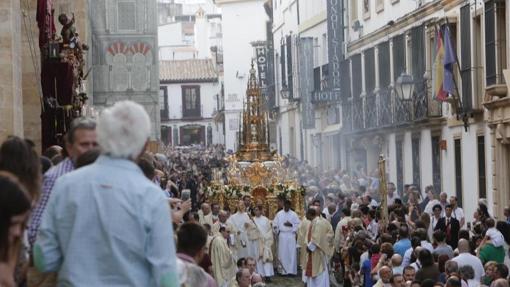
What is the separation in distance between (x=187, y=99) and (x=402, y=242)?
329ft

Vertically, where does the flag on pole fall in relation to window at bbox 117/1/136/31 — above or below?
below

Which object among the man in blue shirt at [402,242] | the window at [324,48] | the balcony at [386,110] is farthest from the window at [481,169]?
the window at [324,48]

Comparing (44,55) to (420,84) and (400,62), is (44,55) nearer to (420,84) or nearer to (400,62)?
(420,84)

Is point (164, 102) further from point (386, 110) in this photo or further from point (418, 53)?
point (418, 53)

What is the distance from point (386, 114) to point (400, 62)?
1.72 m

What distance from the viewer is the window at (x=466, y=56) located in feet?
102

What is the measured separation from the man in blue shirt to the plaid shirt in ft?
36.3

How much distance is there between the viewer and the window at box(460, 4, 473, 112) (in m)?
31.1

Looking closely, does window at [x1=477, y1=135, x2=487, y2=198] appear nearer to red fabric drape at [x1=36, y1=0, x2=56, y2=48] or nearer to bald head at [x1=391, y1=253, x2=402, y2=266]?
bald head at [x1=391, y1=253, x2=402, y2=266]

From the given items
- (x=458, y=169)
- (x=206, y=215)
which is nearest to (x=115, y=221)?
(x=206, y=215)

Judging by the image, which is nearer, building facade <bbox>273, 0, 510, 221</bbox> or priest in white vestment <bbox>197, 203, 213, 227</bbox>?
priest in white vestment <bbox>197, 203, 213, 227</bbox>

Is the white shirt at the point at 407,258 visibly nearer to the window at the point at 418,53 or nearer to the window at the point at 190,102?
the window at the point at 418,53

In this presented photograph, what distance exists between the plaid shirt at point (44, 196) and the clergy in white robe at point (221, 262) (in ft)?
43.5

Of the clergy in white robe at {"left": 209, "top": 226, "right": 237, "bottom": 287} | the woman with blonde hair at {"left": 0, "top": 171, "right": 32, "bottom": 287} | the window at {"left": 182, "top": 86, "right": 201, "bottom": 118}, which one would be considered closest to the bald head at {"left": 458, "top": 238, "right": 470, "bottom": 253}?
the clergy in white robe at {"left": 209, "top": 226, "right": 237, "bottom": 287}
